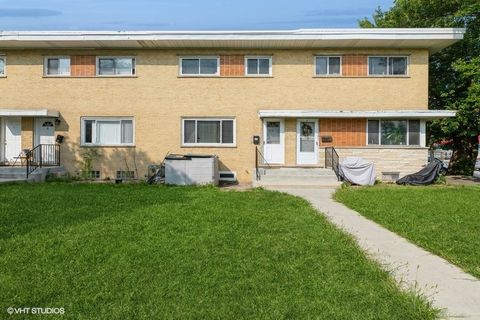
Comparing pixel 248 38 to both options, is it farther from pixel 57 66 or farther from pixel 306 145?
pixel 57 66

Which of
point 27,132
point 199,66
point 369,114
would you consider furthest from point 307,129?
point 27,132

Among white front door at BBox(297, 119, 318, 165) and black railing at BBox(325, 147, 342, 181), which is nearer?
black railing at BBox(325, 147, 342, 181)

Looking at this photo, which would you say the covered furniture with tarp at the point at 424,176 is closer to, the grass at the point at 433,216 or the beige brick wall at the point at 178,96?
the grass at the point at 433,216

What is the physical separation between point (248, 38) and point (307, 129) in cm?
447

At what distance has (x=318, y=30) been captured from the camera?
16984mm

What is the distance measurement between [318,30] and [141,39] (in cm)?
708

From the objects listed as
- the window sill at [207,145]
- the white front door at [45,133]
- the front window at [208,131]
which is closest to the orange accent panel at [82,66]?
the white front door at [45,133]

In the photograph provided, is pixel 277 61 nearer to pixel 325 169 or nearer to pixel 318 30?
pixel 318 30

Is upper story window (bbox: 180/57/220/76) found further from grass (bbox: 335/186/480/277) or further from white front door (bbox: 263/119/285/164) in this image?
grass (bbox: 335/186/480/277)

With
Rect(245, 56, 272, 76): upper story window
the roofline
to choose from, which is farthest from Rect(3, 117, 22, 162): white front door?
Rect(245, 56, 272, 76): upper story window

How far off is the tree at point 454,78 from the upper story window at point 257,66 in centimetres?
874

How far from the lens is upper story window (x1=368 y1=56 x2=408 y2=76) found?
59.5ft

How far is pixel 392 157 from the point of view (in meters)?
17.1

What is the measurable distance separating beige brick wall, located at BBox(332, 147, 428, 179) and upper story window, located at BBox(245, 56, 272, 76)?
184 inches
